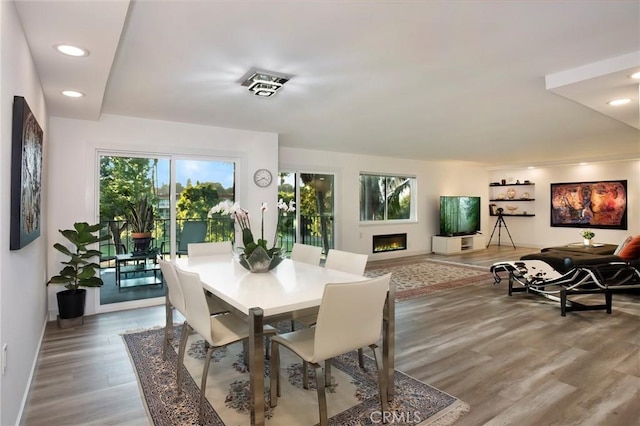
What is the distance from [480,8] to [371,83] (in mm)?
1306

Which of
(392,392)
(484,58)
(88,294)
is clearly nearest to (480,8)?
(484,58)

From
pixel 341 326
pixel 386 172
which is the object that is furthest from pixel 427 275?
pixel 341 326

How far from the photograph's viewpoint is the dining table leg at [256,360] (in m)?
1.71

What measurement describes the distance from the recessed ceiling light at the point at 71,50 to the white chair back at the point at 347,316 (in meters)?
2.13

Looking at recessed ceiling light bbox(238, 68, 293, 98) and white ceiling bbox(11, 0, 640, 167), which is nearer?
white ceiling bbox(11, 0, 640, 167)

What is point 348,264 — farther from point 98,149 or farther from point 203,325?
point 98,149

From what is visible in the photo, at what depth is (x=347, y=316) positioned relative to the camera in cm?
182

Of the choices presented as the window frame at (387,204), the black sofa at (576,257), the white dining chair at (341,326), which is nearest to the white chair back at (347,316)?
the white dining chair at (341,326)

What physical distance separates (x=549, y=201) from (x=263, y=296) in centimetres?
988

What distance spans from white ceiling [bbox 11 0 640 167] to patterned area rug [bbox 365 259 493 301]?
2348mm

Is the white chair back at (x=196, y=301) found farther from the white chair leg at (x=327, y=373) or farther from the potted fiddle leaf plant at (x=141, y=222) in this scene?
the potted fiddle leaf plant at (x=141, y=222)

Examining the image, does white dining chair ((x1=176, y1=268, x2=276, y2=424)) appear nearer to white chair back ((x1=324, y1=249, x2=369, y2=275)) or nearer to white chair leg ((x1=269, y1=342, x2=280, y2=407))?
white chair leg ((x1=269, y1=342, x2=280, y2=407))

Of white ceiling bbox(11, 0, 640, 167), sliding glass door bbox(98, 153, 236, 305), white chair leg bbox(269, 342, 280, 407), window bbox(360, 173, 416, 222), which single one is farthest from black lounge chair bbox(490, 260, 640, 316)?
sliding glass door bbox(98, 153, 236, 305)

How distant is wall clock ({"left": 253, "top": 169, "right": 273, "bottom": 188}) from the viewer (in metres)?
5.18
